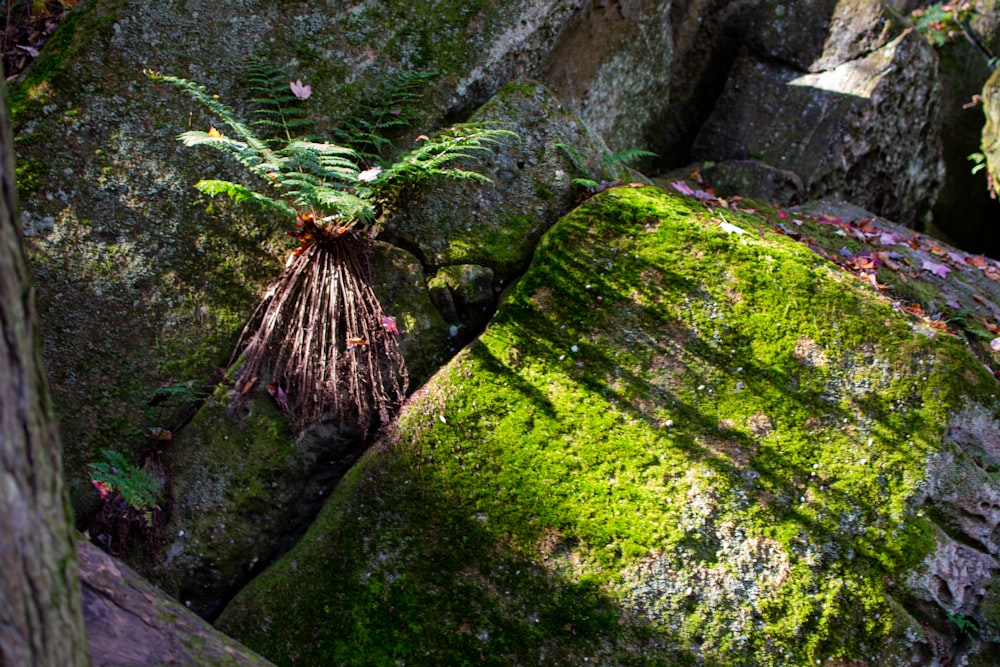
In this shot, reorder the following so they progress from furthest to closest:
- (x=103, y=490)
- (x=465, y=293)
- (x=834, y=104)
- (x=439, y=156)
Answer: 1. (x=834, y=104)
2. (x=465, y=293)
3. (x=439, y=156)
4. (x=103, y=490)

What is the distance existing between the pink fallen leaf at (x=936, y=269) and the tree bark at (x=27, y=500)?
5637mm

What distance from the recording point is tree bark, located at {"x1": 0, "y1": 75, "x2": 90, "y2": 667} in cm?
155

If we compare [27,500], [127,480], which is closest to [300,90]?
[127,480]

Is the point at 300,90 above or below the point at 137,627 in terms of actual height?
above

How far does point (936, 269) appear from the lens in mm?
5379

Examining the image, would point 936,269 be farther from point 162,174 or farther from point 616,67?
point 162,174

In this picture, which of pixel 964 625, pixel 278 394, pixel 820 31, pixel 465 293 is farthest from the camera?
pixel 820 31

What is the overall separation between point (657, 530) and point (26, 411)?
108 inches

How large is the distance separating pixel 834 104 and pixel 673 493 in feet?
15.2

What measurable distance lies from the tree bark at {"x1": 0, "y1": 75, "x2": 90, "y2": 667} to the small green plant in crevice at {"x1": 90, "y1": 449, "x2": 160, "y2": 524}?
1.88 metres

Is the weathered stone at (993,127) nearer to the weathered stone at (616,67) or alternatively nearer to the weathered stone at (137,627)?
the weathered stone at (616,67)

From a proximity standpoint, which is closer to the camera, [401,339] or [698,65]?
[401,339]

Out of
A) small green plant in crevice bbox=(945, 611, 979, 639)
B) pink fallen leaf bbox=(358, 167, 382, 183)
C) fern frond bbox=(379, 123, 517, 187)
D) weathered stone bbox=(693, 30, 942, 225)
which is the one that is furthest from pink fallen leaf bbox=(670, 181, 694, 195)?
small green plant in crevice bbox=(945, 611, 979, 639)

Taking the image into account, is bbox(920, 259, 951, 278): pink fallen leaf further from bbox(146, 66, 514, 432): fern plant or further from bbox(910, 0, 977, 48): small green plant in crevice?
bbox(910, 0, 977, 48): small green plant in crevice
